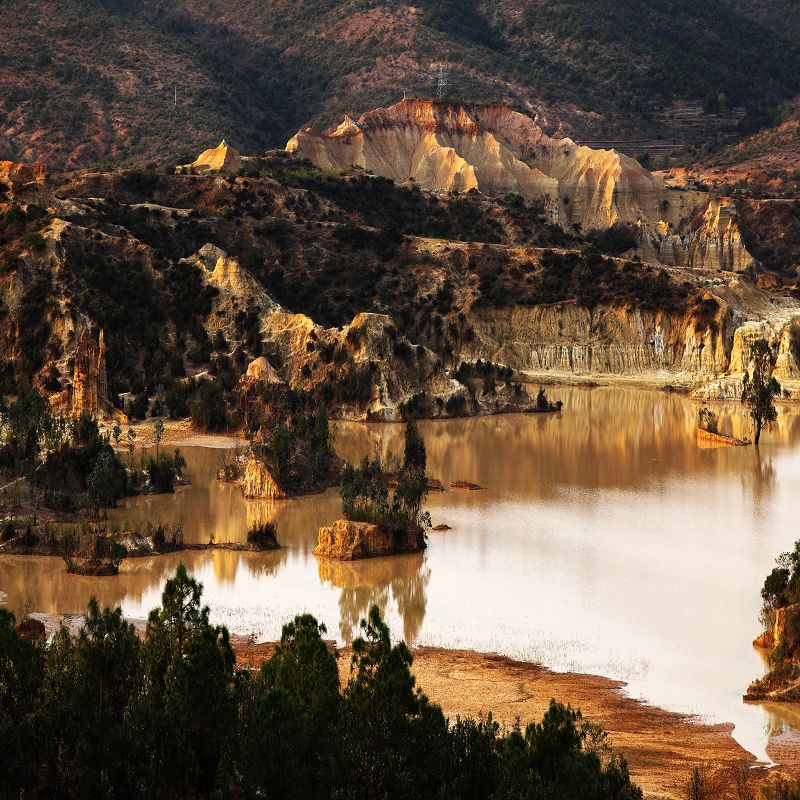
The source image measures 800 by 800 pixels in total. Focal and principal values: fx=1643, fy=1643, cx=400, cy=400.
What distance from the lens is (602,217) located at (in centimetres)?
13212

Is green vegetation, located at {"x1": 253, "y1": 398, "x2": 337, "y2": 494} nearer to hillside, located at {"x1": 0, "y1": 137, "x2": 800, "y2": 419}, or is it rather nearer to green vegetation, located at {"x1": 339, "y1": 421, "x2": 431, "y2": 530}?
green vegetation, located at {"x1": 339, "y1": 421, "x2": 431, "y2": 530}

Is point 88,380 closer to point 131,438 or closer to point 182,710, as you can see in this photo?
point 131,438

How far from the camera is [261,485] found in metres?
47.3

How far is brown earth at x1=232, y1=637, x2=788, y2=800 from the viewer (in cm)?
2405

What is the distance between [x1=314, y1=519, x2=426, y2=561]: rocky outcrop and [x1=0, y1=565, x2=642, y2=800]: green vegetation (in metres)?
15.4

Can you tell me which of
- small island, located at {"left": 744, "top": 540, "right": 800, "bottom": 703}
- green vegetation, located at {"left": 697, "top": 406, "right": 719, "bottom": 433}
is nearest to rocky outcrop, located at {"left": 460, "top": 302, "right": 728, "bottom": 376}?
green vegetation, located at {"left": 697, "top": 406, "right": 719, "bottom": 433}

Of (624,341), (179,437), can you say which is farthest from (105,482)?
(624,341)

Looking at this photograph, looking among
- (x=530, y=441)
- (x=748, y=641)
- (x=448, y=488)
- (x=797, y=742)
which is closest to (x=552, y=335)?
(x=530, y=441)

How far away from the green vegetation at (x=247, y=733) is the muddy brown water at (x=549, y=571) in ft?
20.0

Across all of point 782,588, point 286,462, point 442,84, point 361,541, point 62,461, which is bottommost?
point 782,588

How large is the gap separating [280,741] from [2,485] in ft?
79.8

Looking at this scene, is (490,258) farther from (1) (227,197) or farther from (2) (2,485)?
(2) (2,485)

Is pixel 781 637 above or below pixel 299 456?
below

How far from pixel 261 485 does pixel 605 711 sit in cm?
2176
